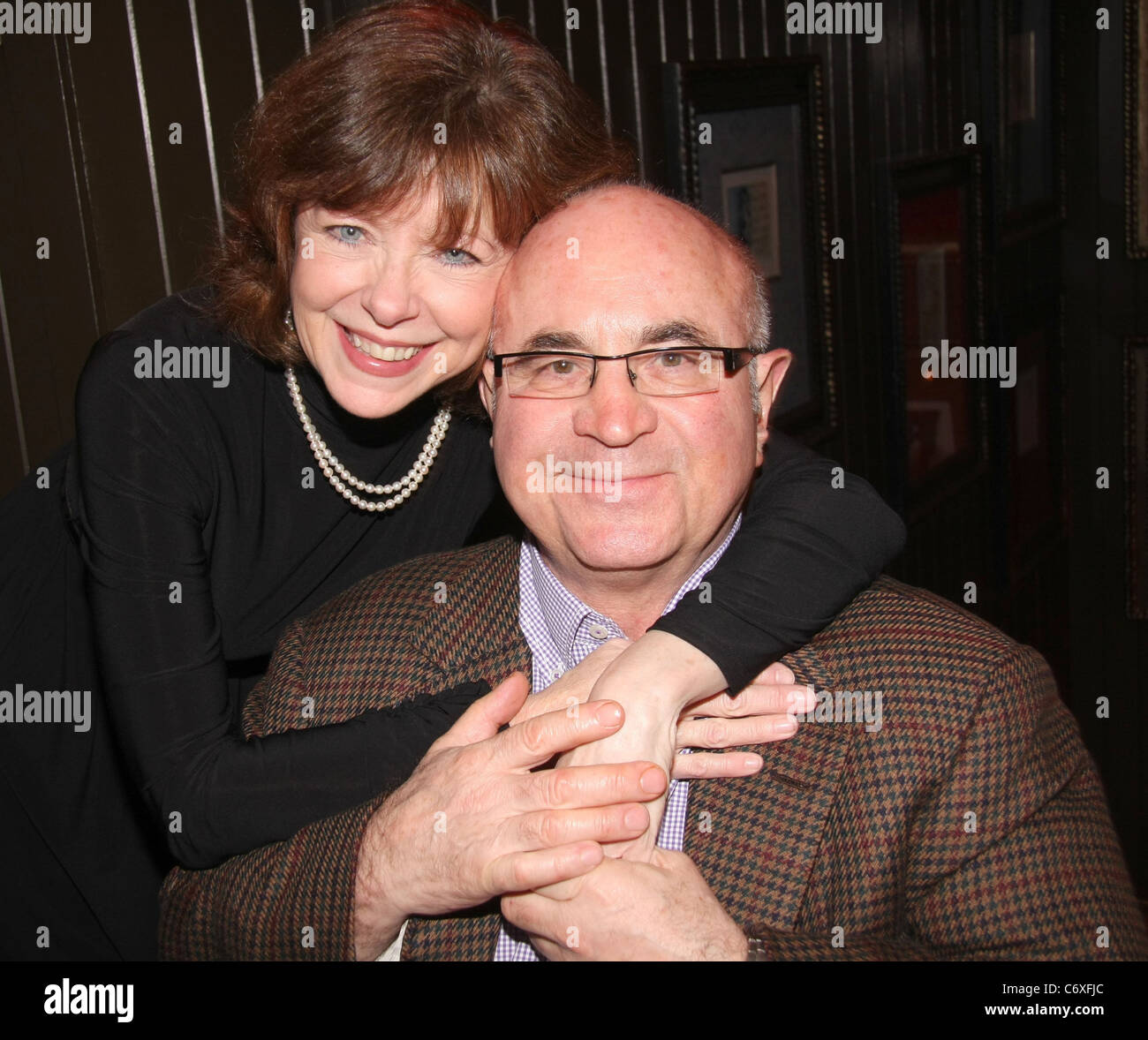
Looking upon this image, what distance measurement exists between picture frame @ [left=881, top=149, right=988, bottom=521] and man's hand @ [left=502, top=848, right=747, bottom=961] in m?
3.10

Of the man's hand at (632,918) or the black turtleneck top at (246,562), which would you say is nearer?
the man's hand at (632,918)

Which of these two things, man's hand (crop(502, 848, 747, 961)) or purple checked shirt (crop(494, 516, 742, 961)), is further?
purple checked shirt (crop(494, 516, 742, 961))

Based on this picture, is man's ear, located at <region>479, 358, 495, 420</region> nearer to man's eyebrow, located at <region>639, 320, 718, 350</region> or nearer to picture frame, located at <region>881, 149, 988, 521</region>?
man's eyebrow, located at <region>639, 320, 718, 350</region>

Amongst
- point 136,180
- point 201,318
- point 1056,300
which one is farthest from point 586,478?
point 1056,300

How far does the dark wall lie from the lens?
6.63 ft

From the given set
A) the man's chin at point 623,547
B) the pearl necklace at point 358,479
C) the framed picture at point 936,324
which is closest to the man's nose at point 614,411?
the man's chin at point 623,547

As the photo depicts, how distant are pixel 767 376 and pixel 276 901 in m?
0.96

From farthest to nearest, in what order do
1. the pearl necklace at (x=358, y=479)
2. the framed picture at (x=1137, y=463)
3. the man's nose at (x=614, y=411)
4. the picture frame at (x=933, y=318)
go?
1. the framed picture at (x=1137, y=463)
2. the picture frame at (x=933, y=318)
3. the pearl necklace at (x=358, y=479)
4. the man's nose at (x=614, y=411)

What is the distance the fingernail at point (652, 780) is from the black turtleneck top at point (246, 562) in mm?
178

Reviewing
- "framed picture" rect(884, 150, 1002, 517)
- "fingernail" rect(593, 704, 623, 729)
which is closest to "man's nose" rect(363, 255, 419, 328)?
"fingernail" rect(593, 704, 623, 729)

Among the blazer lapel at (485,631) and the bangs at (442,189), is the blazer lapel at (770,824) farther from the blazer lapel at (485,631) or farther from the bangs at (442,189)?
the bangs at (442,189)

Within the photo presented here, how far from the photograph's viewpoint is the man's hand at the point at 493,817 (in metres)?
1.33

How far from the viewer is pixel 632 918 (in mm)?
1332

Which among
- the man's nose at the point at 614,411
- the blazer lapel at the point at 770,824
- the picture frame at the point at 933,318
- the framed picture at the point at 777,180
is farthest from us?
the picture frame at the point at 933,318
